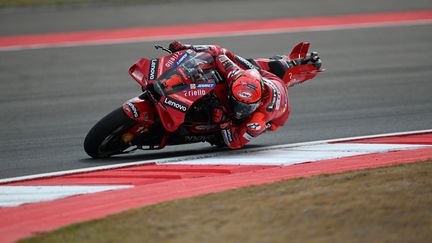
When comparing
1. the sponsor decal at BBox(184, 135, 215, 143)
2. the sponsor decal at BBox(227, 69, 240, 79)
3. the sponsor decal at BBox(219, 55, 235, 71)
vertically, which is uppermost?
the sponsor decal at BBox(219, 55, 235, 71)

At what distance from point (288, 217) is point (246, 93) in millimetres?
2715

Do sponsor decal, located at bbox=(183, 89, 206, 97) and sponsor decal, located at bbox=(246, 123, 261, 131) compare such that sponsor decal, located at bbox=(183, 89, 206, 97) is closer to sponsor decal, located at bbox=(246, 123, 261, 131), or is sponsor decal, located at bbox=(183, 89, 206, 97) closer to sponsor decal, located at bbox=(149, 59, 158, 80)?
sponsor decal, located at bbox=(149, 59, 158, 80)

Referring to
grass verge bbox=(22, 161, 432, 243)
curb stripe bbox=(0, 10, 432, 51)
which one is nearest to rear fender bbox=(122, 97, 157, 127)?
grass verge bbox=(22, 161, 432, 243)

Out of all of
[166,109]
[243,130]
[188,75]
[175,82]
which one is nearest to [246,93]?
[243,130]

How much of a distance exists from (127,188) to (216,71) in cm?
198

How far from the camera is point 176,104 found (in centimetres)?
959

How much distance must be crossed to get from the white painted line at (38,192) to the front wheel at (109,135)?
3.66 feet

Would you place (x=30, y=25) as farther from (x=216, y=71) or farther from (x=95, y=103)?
(x=216, y=71)

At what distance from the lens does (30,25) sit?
22.0 m

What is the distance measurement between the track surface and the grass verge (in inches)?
106

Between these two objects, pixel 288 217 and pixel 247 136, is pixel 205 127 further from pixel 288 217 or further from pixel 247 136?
pixel 288 217

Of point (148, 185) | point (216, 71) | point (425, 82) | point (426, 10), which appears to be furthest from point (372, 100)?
point (426, 10)

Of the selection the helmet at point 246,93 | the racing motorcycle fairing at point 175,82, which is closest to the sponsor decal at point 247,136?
the helmet at point 246,93

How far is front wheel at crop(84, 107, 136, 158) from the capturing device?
32.4ft
